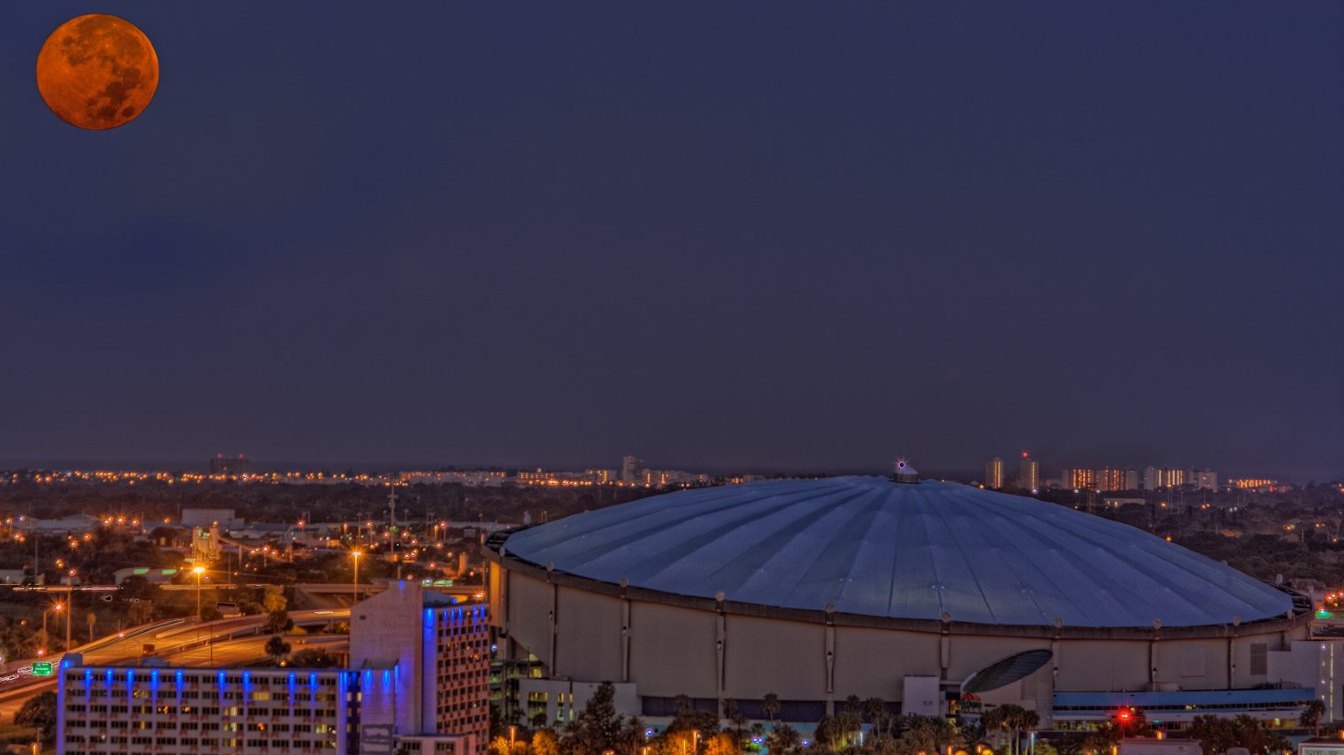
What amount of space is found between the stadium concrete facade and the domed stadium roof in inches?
4.5

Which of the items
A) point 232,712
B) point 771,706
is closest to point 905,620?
point 771,706

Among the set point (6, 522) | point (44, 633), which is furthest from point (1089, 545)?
point (6, 522)

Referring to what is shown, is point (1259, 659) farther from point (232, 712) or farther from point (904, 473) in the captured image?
point (232, 712)

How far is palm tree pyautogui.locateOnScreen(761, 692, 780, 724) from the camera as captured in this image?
4894 centimetres

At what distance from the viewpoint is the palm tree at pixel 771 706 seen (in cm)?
4894

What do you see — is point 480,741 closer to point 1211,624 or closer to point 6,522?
point 1211,624

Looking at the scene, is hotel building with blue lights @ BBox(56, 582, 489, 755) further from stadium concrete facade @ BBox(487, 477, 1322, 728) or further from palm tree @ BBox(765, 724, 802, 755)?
palm tree @ BBox(765, 724, 802, 755)

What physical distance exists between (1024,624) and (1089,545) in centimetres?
974

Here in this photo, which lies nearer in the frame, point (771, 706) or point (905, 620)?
point (771, 706)

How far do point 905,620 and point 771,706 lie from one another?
5.48 m

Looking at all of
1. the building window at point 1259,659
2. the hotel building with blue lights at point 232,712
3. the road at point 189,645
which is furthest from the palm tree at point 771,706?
the road at point 189,645

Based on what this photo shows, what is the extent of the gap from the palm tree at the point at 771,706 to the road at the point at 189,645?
81.8ft

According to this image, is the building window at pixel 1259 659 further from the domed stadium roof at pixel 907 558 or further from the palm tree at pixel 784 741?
the palm tree at pixel 784 741

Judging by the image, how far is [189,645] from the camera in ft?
245
